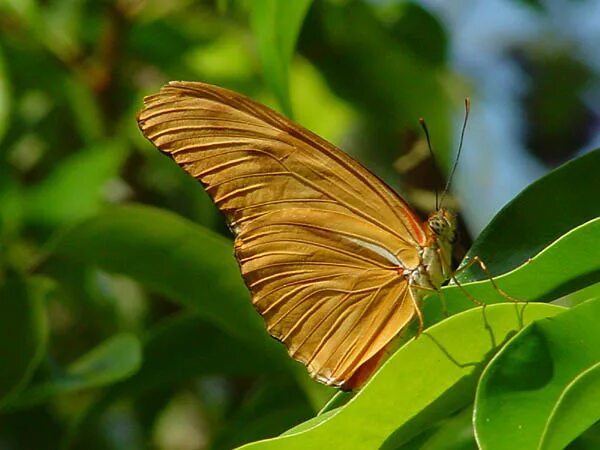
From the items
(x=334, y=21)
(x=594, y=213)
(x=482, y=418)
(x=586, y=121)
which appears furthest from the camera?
(x=586, y=121)

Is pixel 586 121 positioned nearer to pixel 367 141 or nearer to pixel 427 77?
pixel 367 141

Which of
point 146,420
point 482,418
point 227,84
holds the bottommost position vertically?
point 146,420

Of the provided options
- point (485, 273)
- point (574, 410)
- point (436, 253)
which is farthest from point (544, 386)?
point (436, 253)

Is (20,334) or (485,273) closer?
(485,273)

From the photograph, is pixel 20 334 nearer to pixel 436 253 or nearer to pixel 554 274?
pixel 436 253

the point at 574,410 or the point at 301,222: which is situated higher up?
the point at 301,222

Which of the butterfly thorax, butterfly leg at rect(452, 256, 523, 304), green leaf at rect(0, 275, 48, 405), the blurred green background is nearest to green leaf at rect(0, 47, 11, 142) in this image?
the blurred green background

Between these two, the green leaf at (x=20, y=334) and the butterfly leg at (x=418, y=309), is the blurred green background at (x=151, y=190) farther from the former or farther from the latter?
the butterfly leg at (x=418, y=309)

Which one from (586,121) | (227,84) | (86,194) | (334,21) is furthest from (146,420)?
(586,121)
